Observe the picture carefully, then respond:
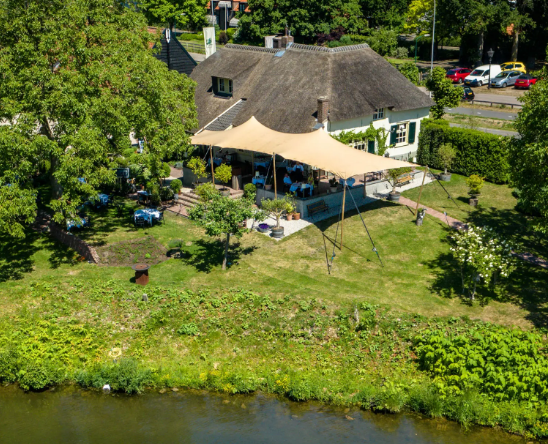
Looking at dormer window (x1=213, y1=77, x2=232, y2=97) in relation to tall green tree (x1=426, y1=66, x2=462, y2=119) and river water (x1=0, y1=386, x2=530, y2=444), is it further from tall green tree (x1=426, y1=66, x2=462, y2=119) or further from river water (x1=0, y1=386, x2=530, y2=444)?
river water (x1=0, y1=386, x2=530, y2=444)

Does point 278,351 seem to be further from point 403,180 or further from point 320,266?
point 403,180

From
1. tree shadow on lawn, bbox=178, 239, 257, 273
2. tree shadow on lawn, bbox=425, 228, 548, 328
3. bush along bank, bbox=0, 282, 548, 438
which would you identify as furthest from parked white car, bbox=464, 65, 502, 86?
bush along bank, bbox=0, 282, 548, 438

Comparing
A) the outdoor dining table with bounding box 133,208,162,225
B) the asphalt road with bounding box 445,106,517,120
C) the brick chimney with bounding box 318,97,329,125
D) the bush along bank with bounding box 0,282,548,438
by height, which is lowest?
the bush along bank with bounding box 0,282,548,438

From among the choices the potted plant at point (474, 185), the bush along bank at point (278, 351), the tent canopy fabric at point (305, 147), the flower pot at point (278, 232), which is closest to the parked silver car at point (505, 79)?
the potted plant at point (474, 185)

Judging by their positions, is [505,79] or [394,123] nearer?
[394,123]

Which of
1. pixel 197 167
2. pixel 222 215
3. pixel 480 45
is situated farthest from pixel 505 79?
pixel 222 215
